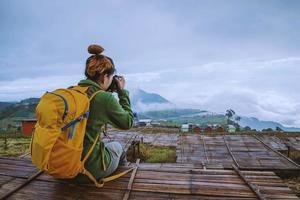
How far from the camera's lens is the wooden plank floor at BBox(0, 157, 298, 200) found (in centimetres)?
312

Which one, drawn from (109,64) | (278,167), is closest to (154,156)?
(278,167)

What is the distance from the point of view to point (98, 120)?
3.10 m

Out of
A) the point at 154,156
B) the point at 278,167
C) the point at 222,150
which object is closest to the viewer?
the point at 278,167

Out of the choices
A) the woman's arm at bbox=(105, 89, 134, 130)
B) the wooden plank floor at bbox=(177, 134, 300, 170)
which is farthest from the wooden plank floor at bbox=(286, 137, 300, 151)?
the woman's arm at bbox=(105, 89, 134, 130)

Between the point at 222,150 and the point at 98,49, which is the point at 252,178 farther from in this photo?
the point at 222,150

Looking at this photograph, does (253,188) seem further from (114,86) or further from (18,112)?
(18,112)

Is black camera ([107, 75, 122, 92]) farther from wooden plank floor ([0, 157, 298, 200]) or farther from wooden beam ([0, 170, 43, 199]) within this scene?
wooden beam ([0, 170, 43, 199])

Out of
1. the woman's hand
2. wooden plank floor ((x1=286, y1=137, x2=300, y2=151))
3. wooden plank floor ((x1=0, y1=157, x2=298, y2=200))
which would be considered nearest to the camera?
wooden plank floor ((x1=0, y1=157, x2=298, y2=200))

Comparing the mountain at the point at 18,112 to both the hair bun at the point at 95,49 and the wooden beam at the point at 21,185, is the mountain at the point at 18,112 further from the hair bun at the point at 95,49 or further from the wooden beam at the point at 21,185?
the hair bun at the point at 95,49

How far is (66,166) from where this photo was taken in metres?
2.80

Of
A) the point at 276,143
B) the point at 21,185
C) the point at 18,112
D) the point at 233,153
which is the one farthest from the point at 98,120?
the point at 18,112

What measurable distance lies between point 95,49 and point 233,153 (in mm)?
8051

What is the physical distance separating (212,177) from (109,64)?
6.74 ft

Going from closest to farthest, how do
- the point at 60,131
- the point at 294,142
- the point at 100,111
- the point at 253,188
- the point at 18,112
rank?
the point at 60,131, the point at 100,111, the point at 253,188, the point at 294,142, the point at 18,112
